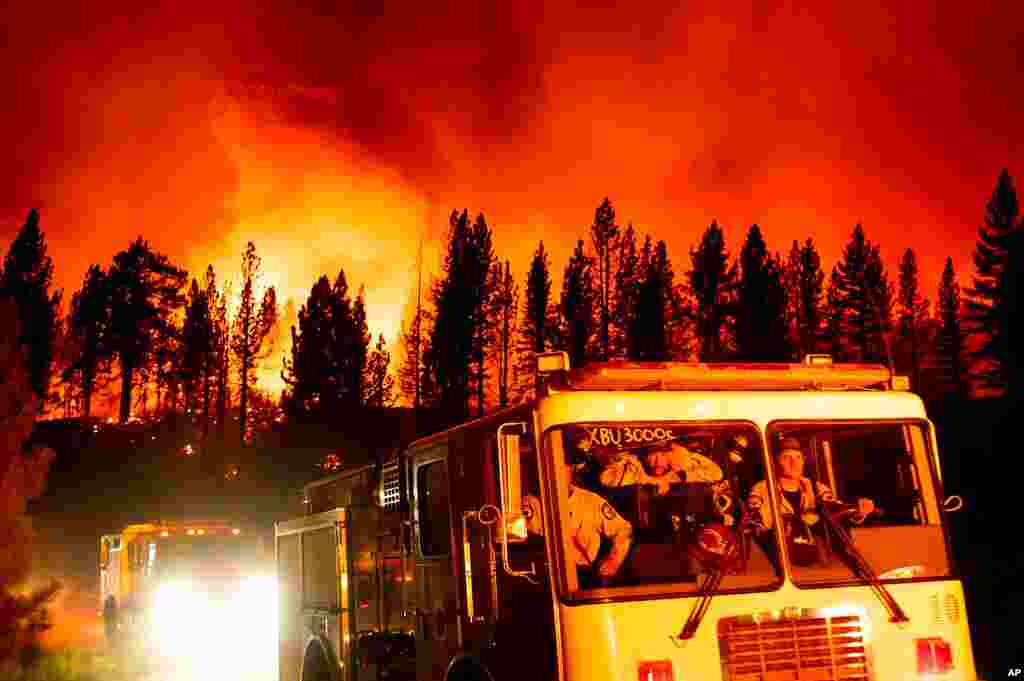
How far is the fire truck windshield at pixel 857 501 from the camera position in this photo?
599cm

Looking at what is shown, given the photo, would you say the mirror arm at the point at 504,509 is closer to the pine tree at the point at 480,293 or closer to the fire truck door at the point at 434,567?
the fire truck door at the point at 434,567

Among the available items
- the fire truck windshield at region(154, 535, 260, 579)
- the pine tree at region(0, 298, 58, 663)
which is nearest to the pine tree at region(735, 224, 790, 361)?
the fire truck windshield at region(154, 535, 260, 579)

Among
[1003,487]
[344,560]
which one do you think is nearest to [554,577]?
[344,560]

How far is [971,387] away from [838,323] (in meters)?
9.70

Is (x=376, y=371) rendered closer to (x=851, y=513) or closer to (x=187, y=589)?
(x=187, y=589)

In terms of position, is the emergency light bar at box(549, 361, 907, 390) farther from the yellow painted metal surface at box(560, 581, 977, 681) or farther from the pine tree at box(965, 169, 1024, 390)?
the pine tree at box(965, 169, 1024, 390)

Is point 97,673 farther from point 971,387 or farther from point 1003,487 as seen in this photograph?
point 971,387

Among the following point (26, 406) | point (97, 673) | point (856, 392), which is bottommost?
point (97, 673)

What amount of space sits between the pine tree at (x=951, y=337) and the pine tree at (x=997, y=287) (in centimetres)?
802

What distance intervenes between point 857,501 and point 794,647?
122 centimetres

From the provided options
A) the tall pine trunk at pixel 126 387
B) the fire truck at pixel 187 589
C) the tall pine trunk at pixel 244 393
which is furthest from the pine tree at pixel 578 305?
the fire truck at pixel 187 589

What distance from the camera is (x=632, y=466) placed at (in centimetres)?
596

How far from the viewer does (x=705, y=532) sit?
5797mm

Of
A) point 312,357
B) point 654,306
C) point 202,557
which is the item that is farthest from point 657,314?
point 202,557
